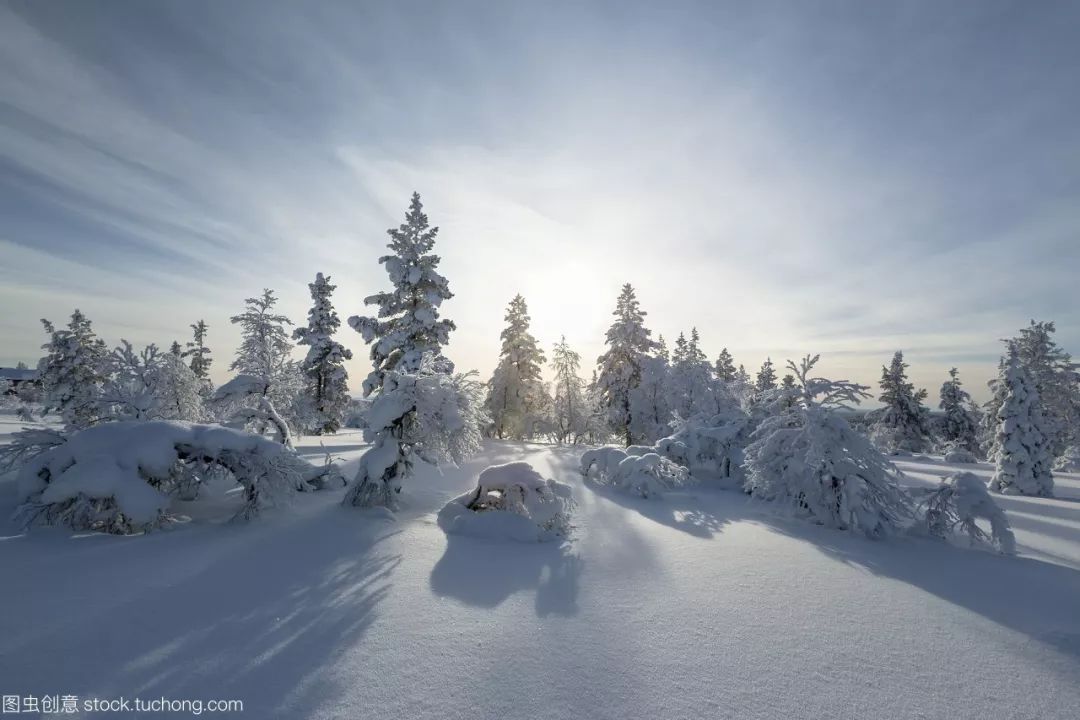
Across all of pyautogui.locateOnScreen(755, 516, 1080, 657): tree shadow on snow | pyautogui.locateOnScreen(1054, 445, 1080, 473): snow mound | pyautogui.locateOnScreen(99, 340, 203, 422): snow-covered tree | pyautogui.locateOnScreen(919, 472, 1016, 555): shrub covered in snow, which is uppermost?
pyautogui.locateOnScreen(99, 340, 203, 422): snow-covered tree

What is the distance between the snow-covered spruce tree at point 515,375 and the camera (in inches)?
1377

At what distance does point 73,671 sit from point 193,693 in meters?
1.12

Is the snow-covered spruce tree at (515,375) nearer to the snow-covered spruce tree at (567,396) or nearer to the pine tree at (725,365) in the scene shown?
the snow-covered spruce tree at (567,396)

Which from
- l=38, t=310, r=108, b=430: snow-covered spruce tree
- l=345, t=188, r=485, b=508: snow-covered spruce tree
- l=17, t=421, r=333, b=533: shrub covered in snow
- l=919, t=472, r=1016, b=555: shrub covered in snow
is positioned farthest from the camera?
l=38, t=310, r=108, b=430: snow-covered spruce tree

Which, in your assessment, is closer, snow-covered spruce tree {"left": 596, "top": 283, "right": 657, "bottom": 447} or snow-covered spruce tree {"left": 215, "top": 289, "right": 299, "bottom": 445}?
snow-covered spruce tree {"left": 215, "top": 289, "right": 299, "bottom": 445}

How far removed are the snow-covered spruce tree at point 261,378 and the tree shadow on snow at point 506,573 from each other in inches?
312

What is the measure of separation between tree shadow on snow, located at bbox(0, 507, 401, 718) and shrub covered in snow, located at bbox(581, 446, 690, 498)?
893 centimetres

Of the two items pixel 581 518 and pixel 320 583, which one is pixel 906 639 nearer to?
pixel 581 518

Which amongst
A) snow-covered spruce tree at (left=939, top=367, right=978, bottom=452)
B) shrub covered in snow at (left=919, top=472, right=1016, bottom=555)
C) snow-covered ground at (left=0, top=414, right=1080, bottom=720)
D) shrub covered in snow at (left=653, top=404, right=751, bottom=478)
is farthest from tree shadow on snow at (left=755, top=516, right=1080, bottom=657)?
snow-covered spruce tree at (left=939, top=367, right=978, bottom=452)

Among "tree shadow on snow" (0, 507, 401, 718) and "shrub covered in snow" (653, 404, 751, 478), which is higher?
"shrub covered in snow" (653, 404, 751, 478)

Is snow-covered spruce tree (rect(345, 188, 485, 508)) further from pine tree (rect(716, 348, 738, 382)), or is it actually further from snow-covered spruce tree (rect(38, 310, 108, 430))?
pine tree (rect(716, 348, 738, 382))

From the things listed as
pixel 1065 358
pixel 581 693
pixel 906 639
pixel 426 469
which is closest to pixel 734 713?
pixel 581 693

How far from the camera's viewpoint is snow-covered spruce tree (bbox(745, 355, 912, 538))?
9062 mm

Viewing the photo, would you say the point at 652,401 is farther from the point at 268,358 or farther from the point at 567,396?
the point at 268,358
